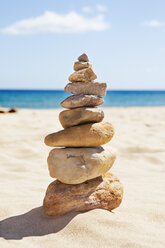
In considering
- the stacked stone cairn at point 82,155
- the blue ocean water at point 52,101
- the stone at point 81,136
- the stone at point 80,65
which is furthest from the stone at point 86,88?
the blue ocean water at point 52,101

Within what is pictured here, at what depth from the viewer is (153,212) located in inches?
119

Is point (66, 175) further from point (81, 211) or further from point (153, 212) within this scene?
point (153, 212)

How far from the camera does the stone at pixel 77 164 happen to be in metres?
2.77

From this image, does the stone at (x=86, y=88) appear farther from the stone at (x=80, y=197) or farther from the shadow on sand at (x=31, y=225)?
the shadow on sand at (x=31, y=225)

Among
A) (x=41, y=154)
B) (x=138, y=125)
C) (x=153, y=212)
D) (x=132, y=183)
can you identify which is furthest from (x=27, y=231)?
(x=138, y=125)

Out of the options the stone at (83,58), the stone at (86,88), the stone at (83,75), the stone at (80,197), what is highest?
the stone at (83,58)

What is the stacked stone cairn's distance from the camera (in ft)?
9.23

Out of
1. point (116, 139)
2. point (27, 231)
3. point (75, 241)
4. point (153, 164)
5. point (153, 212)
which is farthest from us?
point (116, 139)

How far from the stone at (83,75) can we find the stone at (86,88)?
4cm

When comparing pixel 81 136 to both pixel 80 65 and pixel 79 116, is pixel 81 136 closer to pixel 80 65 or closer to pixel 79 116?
pixel 79 116

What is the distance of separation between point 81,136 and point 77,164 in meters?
0.27

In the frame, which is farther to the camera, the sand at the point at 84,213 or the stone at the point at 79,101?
the stone at the point at 79,101

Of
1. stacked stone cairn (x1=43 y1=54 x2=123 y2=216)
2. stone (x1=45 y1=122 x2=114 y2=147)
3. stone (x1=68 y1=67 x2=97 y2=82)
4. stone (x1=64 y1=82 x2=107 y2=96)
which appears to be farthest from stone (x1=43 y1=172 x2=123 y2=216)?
stone (x1=68 y1=67 x2=97 y2=82)

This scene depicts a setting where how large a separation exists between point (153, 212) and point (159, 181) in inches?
51.1
